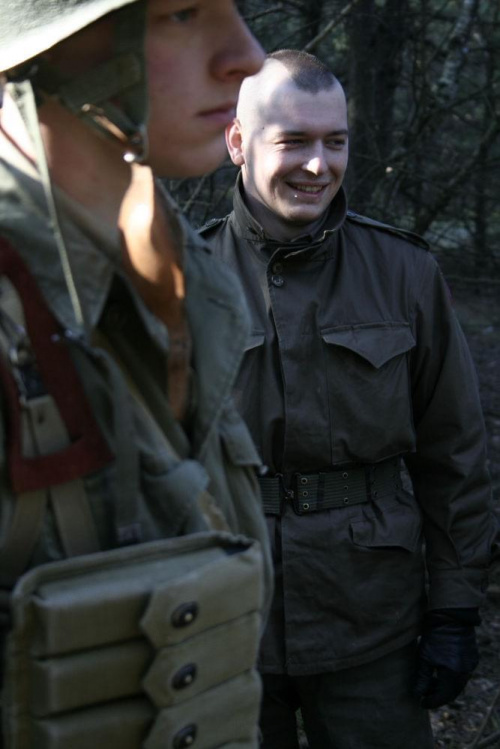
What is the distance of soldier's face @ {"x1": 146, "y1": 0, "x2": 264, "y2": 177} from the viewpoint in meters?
1.43

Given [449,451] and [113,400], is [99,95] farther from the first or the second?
[449,451]

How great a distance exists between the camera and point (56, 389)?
1308 mm

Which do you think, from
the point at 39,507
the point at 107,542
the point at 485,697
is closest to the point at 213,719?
the point at 107,542

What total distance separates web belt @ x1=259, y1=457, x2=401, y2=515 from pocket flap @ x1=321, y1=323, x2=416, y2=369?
0.32 m

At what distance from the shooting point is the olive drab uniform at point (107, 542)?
1.27 m

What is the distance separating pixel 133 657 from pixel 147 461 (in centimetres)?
27

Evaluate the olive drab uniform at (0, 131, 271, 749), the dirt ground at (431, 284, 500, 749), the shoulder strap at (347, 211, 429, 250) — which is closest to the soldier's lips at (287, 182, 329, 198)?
the shoulder strap at (347, 211, 429, 250)

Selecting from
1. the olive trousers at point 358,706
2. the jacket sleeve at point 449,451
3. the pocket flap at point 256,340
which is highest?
the pocket flap at point 256,340

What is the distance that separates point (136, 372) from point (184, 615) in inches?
15.2

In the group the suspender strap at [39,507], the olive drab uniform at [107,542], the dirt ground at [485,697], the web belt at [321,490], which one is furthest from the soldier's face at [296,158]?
the suspender strap at [39,507]

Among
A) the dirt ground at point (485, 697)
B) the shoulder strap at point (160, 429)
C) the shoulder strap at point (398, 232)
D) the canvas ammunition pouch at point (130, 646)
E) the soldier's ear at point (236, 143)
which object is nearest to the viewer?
the canvas ammunition pouch at point (130, 646)

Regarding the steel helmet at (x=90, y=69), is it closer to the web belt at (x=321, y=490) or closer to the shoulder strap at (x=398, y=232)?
the web belt at (x=321, y=490)

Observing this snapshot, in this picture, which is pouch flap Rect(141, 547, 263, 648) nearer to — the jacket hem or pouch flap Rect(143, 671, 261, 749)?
pouch flap Rect(143, 671, 261, 749)

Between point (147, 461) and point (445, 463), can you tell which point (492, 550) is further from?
point (147, 461)
